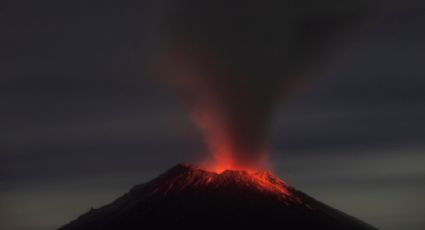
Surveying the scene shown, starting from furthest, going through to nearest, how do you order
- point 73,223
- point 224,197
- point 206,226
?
1. point 73,223
2. point 224,197
3. point 206,226

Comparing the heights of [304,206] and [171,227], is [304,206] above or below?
above

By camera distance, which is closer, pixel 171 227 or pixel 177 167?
pixel 171 227

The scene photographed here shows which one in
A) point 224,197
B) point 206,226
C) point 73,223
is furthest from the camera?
point 73,223

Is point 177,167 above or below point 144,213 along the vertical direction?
above

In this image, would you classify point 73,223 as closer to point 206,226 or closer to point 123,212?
point 123,212

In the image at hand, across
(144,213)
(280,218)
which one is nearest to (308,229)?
(280,218)

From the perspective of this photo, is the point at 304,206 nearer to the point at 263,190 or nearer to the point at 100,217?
the point at 263,190

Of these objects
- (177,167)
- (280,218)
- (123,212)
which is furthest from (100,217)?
(280,218)
